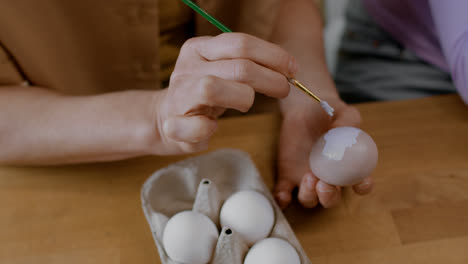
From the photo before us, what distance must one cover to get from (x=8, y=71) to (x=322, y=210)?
1.96 ft

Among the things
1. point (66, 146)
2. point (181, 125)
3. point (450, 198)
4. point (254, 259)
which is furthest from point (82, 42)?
point (450, 198)

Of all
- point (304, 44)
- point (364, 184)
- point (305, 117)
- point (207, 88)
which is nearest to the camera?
point (207, 88)

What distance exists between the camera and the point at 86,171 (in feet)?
2.02

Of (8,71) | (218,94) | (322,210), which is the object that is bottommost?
(322,210)

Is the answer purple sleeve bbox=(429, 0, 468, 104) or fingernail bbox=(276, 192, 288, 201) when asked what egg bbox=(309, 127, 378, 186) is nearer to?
fingernail bbox=(276, 192, 288, 201)

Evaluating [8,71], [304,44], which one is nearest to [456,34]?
[304,44]

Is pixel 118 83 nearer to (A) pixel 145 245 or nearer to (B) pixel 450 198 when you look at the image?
(A) pixel 145 245

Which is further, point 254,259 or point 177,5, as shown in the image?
point 177,5

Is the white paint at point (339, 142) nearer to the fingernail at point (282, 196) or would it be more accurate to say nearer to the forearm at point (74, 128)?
the fingernail at point (282, 196)

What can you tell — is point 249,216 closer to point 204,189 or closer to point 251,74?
point 204,189

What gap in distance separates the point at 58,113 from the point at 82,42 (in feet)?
0.65

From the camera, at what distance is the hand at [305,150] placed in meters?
0.51

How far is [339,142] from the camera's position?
1.53 feet

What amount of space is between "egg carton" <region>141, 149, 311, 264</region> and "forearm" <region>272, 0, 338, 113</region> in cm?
18
